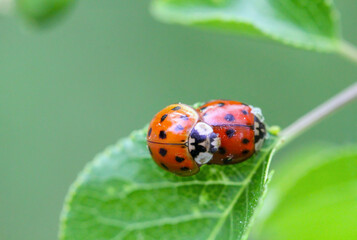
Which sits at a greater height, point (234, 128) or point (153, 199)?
point (234, 128)

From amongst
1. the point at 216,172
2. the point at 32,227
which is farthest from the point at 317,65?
the point at 216,172

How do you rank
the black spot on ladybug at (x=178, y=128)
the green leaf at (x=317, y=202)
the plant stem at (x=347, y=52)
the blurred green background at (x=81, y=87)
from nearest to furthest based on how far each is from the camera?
1. the black spot on ladybug at (x=178, y=128)
2. the green leaf at (x=317, y=202)
3. the plant stem at (x=347, y=52)
4. the blurred green background at (x=81, y=87)

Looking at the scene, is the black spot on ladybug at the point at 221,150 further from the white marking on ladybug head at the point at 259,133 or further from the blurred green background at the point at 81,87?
the blurred green background at the point at 81,87

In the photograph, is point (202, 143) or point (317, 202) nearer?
point (202, 143)

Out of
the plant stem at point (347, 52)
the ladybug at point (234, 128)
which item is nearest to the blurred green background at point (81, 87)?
the plant stem at point (347, 52)

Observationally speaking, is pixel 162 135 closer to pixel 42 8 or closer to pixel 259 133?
pixel 259 133

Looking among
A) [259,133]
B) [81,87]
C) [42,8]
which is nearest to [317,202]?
[259,133]
